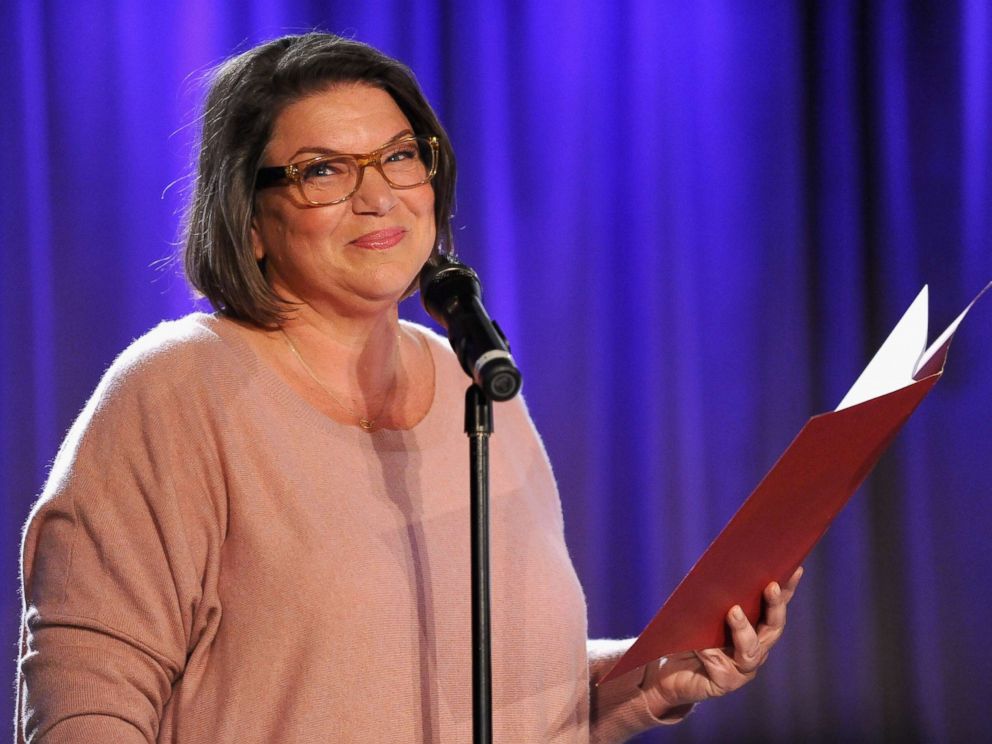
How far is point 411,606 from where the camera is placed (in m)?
1.47

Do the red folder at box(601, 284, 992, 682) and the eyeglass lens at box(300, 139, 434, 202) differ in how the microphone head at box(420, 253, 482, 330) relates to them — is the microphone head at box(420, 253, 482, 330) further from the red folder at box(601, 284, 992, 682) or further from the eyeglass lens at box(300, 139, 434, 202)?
the red folder at box(601, 284, 992, 682)

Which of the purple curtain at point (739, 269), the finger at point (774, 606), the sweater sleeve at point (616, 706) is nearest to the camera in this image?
the finger at point (774, 606)

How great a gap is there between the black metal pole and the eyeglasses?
47cm

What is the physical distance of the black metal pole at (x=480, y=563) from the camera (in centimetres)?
114

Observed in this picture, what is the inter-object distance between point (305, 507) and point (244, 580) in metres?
0.12

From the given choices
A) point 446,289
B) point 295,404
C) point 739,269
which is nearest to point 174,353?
point 295,404

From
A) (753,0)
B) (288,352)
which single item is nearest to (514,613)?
(288,352)

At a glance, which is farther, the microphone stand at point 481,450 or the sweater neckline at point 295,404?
the sweater neckline at point 295,404

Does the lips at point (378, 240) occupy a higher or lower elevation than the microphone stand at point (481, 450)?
higher

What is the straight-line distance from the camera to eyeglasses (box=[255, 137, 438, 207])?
1523 millimetres

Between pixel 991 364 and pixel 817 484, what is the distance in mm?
2329

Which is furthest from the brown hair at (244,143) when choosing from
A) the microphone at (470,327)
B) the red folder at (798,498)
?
the red folder at (798,498)

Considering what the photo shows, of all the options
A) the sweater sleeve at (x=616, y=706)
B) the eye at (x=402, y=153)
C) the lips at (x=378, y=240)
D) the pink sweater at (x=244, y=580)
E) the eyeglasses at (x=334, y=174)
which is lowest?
the sweater sleeve at (x=616, y=706)

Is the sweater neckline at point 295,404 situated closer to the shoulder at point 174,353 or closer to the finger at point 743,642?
the shoulder at point 174,353
